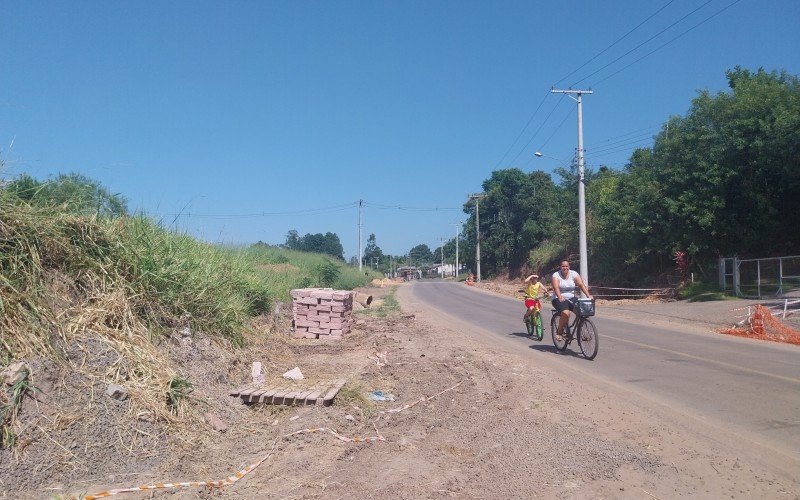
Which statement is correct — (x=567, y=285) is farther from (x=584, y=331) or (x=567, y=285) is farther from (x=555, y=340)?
(x=555, y=340)

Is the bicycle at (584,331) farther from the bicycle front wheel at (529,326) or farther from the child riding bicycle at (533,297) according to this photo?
the bicycle front wheel at (529,326)

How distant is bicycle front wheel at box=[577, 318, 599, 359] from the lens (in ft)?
36.2

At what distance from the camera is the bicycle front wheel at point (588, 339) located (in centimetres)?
1105

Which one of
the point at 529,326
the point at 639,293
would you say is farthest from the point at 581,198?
the point at 529,326

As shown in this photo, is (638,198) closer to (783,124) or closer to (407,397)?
(783,124)

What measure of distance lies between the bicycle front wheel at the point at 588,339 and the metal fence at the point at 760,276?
14337 millimetres

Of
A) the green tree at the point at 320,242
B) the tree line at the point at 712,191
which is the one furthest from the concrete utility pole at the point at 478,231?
the tree line at the point at 712,191

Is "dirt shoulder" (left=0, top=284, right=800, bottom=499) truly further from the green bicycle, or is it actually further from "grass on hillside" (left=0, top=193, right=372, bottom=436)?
the green bicycle

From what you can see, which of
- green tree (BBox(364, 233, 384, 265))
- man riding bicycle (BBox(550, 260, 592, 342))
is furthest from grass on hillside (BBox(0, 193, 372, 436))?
green tree (BBox(364, 233, 384, 265))

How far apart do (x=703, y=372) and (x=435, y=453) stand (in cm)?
599

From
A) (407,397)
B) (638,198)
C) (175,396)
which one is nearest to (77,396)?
(175,396)

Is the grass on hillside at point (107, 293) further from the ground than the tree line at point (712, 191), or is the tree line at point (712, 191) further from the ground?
the tree line at point (712, 191)

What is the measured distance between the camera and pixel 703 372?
9609 mm

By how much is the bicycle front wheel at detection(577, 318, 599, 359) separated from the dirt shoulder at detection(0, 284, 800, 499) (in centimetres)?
258
